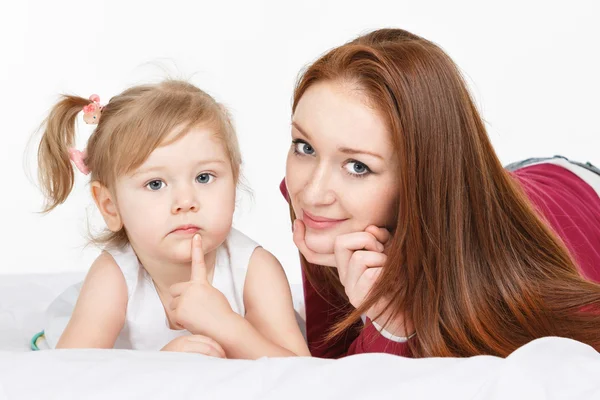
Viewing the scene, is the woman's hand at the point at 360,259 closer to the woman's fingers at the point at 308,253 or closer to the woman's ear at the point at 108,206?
the woman's fingers at the point at 308,253

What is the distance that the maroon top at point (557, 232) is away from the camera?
253 cm

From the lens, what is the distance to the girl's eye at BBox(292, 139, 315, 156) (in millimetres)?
2088

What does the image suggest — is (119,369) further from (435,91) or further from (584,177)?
(584,177)

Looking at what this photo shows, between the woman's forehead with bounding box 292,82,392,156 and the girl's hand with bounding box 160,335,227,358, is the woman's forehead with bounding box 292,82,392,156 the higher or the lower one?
the higher one

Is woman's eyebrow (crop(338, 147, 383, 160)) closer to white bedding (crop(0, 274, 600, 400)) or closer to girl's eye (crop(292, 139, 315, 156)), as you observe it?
girl's eye (crop(292, 139, 315, 156))

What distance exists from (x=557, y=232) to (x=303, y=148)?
2.79 feet

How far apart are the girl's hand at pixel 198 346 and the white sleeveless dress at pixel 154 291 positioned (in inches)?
11.3

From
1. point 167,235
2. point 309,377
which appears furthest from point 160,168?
point 309,377

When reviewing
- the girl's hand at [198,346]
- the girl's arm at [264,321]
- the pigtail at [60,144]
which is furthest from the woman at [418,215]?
the pigtail at [60,144]

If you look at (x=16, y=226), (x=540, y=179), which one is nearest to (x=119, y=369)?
(x=540, y=179)

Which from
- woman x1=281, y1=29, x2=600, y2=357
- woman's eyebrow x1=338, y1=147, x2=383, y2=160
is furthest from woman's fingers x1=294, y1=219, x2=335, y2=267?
woman's eyebrow x1=338, y1=147, x2=383, y2=160

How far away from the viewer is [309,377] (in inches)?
59.5

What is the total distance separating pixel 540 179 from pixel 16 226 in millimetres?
2286

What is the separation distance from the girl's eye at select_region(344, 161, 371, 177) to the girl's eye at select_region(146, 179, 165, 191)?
0.41 meters
